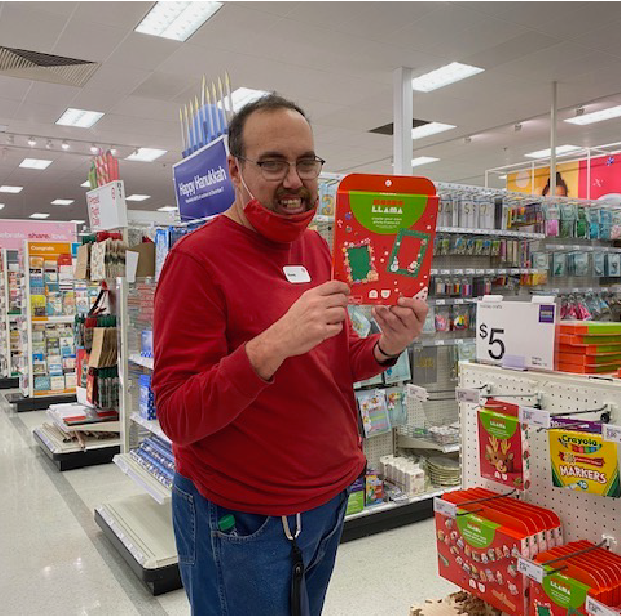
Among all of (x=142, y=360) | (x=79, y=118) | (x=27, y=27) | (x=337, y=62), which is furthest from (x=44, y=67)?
(x=142, y=360)

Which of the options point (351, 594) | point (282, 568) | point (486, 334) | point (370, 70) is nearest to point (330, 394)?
point (282, 568)

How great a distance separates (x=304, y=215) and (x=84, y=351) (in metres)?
3.84

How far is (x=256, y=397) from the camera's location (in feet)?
4.17

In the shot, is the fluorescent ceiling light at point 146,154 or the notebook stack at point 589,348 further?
the fluorescent ceiling light at point 146,154

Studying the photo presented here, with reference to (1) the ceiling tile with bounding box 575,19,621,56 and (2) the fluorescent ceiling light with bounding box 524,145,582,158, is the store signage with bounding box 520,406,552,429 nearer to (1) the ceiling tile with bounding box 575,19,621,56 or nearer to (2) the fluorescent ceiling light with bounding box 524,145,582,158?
(1) the ceiling tile with bounding box 575,19,621,56

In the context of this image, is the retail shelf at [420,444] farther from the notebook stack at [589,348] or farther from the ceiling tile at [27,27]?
the ceiling tile at [27,27]

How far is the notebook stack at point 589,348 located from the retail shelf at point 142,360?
7.43ft

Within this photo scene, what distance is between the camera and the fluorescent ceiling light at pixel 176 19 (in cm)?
586

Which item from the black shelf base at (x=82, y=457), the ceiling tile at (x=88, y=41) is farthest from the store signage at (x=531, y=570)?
the ceiling tile at (x=88, y=41)

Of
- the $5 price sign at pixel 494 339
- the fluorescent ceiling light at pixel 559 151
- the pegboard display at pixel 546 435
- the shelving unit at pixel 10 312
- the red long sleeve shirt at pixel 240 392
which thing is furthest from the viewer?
the fluorescent ceiling light at pixel 559 151

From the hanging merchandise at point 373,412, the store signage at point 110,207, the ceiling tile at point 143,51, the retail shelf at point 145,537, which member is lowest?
the retail shelf at point 145,537

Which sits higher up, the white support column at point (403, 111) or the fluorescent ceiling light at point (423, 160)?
the fluorescent ceiling light at point (423, 160)

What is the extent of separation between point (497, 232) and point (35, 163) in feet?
37.4

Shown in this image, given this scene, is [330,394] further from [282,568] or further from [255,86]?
[255,86]
